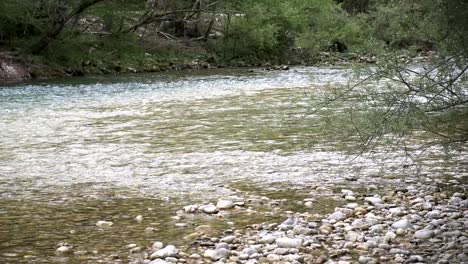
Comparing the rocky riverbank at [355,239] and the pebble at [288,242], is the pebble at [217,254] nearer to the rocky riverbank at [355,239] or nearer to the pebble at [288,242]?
the rocky riverbank at [355,239]

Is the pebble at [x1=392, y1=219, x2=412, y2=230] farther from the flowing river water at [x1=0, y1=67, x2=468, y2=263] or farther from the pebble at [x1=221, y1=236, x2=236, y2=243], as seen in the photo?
the pebble at [x1=221, y1=236, x2=236, y2=243]

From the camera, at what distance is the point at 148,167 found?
A: 9.14 metres

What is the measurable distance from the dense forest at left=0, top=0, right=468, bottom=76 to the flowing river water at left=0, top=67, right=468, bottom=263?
9.44 metres

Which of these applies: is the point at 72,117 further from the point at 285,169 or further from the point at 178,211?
the point at 178,211

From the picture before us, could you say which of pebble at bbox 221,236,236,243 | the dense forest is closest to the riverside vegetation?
pebble at bbox 221,236,236,243

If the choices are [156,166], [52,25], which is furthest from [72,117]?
[52,25]

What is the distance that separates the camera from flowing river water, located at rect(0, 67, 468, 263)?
622 cm

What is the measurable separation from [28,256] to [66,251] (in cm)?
32

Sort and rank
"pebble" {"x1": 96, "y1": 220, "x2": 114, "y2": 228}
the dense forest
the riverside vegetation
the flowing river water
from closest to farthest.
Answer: the riverside vegetation → the flowing river water → "pebble" {"x1": 96, "y1": 220, "x2": 114, "y2": 228} → the dense forest

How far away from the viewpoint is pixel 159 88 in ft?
71.3

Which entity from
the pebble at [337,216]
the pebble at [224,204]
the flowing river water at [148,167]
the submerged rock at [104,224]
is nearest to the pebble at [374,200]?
the flowing river water at [148,167]

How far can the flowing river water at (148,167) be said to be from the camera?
622cm

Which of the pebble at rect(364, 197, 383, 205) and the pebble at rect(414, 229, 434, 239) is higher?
the pebble at rect(414, 229, 434, 239)

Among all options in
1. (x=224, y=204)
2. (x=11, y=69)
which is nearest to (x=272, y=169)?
(x=224, y=204)
